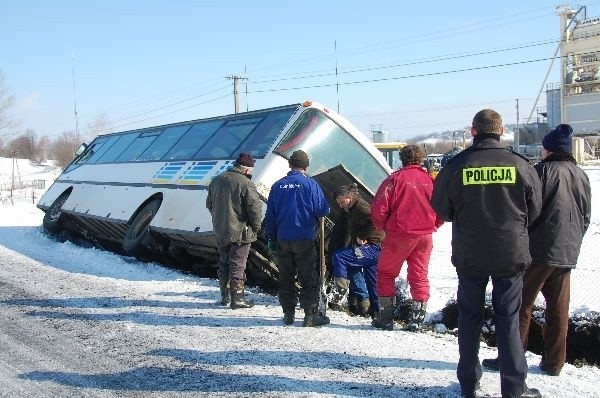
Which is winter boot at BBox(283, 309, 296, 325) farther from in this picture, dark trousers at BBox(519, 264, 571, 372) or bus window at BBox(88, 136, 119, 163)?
bus window at BBox(88, 136, 119, 163)

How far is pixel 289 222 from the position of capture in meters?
5.47

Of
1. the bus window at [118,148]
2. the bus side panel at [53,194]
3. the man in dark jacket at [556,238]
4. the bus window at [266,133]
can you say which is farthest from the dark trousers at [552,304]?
the bus side panel at [53,194]

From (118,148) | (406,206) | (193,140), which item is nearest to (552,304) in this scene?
(406,206)

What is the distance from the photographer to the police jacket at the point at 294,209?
546 cm

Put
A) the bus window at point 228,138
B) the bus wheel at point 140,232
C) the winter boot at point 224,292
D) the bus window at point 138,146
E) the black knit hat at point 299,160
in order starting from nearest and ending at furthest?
the black knit hat at point 299,160
the winter boot at point 224,292
the bus window at point 228,138
the bus wheel at point 140,232
the bus window at point 138,146

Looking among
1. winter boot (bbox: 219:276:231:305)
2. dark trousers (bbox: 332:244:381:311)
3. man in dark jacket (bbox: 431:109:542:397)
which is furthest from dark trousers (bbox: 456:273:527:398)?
winter boot (bbox: 219:276:231:305)

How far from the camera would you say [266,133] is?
801cm

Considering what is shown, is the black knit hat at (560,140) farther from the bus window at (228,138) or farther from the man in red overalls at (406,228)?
the bus window at (228,138)

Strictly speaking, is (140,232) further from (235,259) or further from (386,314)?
(386,314)

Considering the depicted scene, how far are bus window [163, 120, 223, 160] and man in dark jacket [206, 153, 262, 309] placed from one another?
330 centimetres

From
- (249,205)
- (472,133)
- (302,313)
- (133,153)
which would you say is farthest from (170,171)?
(472,133)

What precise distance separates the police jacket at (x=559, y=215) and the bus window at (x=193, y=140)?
641 cm

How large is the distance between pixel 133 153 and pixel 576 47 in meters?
43.4

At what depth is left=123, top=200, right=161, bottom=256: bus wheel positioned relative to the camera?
927 centimetres
